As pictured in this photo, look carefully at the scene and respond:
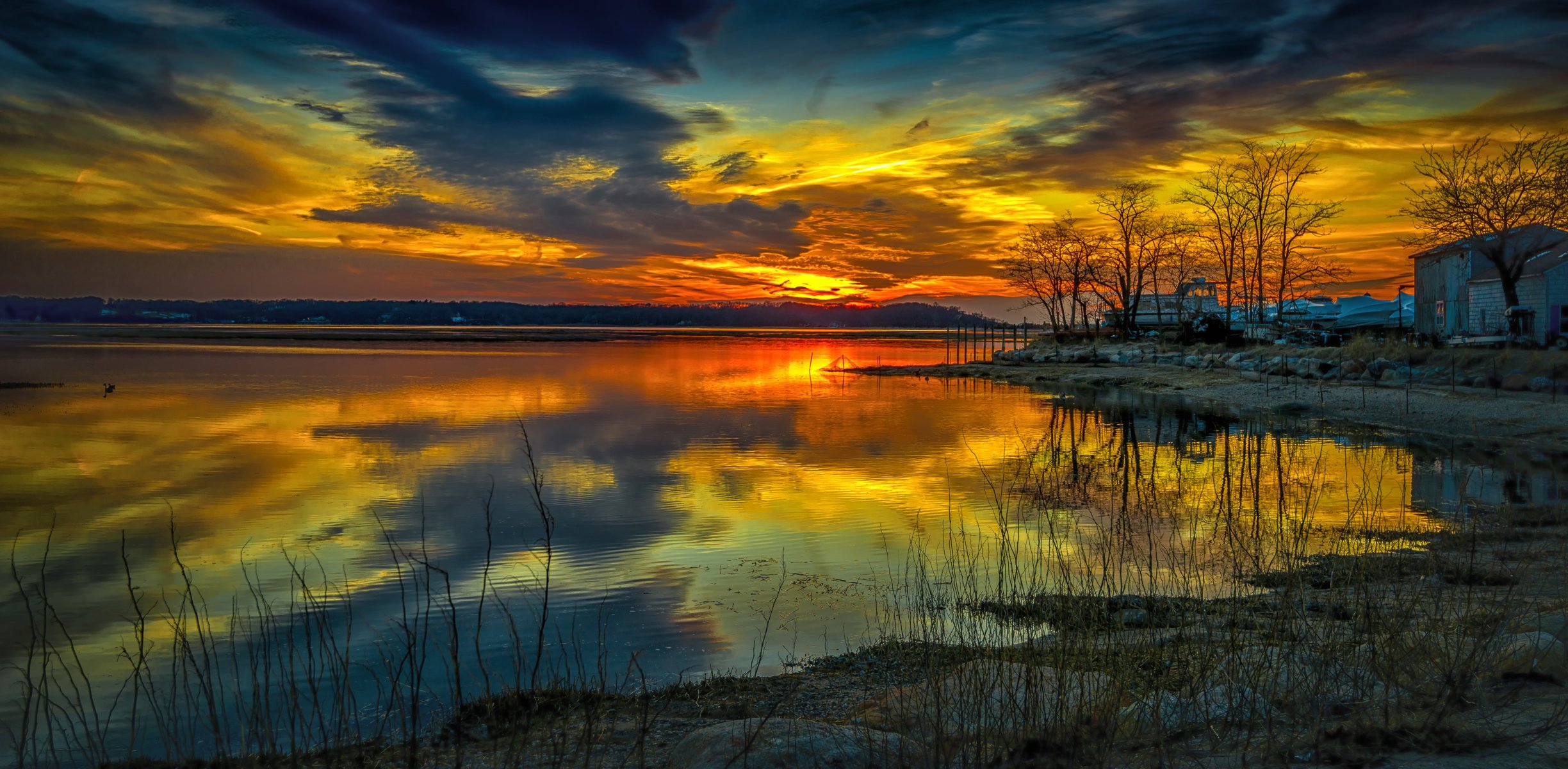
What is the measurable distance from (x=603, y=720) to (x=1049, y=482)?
1274 centimetres

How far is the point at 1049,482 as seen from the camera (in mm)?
17344

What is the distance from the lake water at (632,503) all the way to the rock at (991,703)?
4.28 feet

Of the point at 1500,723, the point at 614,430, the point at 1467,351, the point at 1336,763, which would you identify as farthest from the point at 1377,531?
the point at 1467,351

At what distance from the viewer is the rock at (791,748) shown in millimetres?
4816

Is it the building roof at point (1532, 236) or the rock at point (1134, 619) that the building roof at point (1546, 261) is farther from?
the rock at point (1134, 619)

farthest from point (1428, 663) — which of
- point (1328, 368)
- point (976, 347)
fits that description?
point (976, 347)

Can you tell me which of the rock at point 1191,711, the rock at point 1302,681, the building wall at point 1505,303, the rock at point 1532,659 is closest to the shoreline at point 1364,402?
the building wall at point 1505,303

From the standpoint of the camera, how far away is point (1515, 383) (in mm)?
26891

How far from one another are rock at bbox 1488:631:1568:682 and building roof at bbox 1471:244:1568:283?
4066cm

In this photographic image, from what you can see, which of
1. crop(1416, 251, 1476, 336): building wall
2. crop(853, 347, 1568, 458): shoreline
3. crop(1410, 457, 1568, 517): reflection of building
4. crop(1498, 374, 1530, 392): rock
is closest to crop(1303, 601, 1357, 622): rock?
crop(1410, 457, 1568, 517): reflection of building

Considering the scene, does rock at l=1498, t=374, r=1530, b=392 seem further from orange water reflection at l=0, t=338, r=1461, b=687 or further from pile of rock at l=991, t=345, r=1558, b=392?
orange water reflection at l=0, t=338, r=1461, b=687

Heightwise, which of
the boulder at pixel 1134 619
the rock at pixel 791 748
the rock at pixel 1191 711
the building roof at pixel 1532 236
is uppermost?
the building roof at pixel 1532 236

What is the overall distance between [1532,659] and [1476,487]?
1253 cm

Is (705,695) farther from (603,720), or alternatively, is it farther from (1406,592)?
(1406,592)
